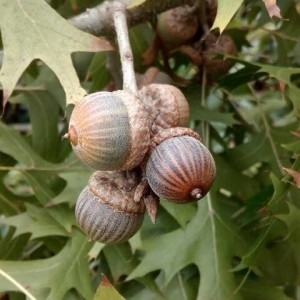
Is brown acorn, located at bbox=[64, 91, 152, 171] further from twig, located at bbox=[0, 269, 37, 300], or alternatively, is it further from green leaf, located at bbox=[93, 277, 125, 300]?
twig, located at bbox=[0, 269, 37, 300]

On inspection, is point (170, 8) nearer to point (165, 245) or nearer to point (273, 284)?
point (165, 245)

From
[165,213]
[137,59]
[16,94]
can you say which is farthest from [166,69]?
[16,94]

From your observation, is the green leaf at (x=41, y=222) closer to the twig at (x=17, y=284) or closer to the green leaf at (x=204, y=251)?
the twig at (x=17, y=284)

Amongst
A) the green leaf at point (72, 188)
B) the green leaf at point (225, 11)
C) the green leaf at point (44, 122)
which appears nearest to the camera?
the green leaf at point (225, 11)

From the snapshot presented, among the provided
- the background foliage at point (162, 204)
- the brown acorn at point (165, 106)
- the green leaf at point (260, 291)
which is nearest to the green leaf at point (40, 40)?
the background foliage at point (162, 204)

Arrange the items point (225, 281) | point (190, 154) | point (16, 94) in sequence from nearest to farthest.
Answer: point (190, 154), point (225, 281), point (16, 94)

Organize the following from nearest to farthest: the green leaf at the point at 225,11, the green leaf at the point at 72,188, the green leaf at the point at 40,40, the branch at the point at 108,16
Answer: the green leaf at the point at 225,11 < the green leaf at the point at 40,40 < the branch at the point at 108,16 < the green leaf at the point at 72,188

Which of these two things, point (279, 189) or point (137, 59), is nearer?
point (279, 189)
